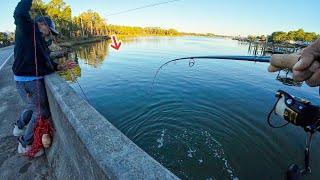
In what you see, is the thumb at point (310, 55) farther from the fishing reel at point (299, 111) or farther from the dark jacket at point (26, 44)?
the dark jacket at point (26, 44)

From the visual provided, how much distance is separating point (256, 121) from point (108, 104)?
803 centimetres

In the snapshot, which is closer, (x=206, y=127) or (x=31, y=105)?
(x=31, y=105)

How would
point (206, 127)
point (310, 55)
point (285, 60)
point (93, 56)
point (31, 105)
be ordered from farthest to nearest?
point (93, 56), point (206, 127), point (31, 105), point (285, 60), point (310, 55)

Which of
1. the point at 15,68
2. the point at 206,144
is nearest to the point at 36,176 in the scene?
the point at 15,68

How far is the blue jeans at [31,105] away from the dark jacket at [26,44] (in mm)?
307

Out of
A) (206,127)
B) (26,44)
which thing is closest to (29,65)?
(26,44)

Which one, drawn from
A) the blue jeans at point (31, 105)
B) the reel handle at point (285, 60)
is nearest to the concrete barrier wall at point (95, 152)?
the blue jeans at point (31, 105)

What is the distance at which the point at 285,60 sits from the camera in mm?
2229

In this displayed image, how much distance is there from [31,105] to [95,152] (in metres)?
3.30

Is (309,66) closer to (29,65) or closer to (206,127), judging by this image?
(29,65)

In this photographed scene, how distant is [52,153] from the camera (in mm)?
4676

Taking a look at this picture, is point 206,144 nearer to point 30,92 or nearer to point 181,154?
point 181,154

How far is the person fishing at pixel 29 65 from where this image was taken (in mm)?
4203

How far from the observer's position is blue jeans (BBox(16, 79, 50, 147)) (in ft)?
15.4
